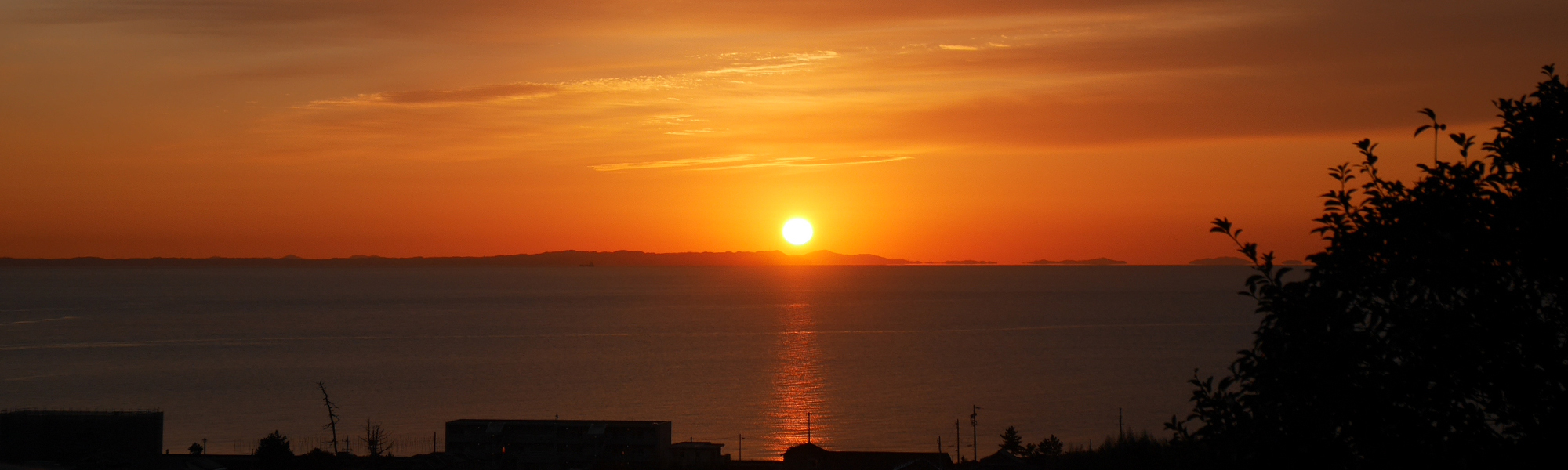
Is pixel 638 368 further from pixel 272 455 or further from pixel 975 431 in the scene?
pixel 272 455

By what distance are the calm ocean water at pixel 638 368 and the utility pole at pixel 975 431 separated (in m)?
0.36

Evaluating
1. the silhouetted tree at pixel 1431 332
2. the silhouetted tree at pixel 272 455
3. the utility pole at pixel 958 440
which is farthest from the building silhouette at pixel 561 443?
the silhouetted tree at pixel 1431 332

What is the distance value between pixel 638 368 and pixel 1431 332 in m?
77.0

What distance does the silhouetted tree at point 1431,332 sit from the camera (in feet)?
18.5

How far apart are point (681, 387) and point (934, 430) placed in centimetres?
2098

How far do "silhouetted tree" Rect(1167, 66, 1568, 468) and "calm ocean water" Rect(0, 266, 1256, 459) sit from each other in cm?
4199

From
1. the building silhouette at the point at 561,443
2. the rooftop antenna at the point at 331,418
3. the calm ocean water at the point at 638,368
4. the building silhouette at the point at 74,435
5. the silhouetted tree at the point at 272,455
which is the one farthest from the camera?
the calm ocean water at the point at 638,368

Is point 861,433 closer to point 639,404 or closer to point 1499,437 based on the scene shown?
point 639,404

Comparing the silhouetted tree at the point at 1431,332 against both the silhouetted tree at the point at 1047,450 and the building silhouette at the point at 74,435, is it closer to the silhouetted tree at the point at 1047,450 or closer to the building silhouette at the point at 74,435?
the silhouetted tree at the point at 1047,450

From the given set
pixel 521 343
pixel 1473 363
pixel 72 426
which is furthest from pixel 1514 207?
pixel 521 343

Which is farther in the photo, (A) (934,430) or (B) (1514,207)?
(A) (934,430)

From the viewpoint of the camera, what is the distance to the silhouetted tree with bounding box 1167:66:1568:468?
562 cm

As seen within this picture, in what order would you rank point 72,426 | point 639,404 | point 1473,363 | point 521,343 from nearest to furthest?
point 1473,363 < point 72,426 < point 639,404 < point 521,343

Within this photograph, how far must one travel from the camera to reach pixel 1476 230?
19.4 feet
